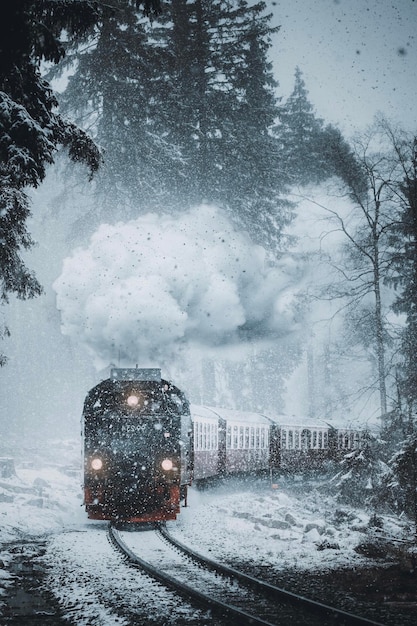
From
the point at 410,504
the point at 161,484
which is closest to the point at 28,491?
the point at 161,484

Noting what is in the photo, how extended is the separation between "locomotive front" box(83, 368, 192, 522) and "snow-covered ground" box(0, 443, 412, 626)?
0.71 metres

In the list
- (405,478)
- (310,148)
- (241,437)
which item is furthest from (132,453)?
(310,148)

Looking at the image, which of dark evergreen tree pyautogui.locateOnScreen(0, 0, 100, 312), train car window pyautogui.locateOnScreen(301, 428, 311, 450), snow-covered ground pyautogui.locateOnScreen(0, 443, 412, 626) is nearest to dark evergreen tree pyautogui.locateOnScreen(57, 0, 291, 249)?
train car window pyautogui.locateOnScreen(301, 428, 311, 450)

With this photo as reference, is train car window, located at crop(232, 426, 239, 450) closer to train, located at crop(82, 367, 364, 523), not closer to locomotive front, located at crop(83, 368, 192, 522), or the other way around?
train, located at crop(82, 367, 364, 523)

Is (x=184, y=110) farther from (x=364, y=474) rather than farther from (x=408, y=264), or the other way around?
(x=364, y=474)

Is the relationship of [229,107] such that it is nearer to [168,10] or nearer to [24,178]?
[168,10]

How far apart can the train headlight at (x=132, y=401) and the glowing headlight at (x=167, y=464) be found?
1367 mm

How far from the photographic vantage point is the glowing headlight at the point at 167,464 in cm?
1200

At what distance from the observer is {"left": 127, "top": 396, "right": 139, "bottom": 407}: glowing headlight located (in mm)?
12484

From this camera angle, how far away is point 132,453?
1195 centimetres

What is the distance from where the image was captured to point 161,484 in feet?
39.1

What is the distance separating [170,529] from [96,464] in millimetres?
2438

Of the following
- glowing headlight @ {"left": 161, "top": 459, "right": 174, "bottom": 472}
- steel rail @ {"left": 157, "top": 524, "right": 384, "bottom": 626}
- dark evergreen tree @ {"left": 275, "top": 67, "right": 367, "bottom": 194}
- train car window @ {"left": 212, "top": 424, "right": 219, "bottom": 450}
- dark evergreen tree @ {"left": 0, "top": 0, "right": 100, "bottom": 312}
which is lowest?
steel rail @ {"left": 157, "top": 524, "right": 384, "bottom": 626}

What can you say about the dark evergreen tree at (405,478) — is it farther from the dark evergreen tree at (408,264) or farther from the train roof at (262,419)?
the train roof at (262,419)
